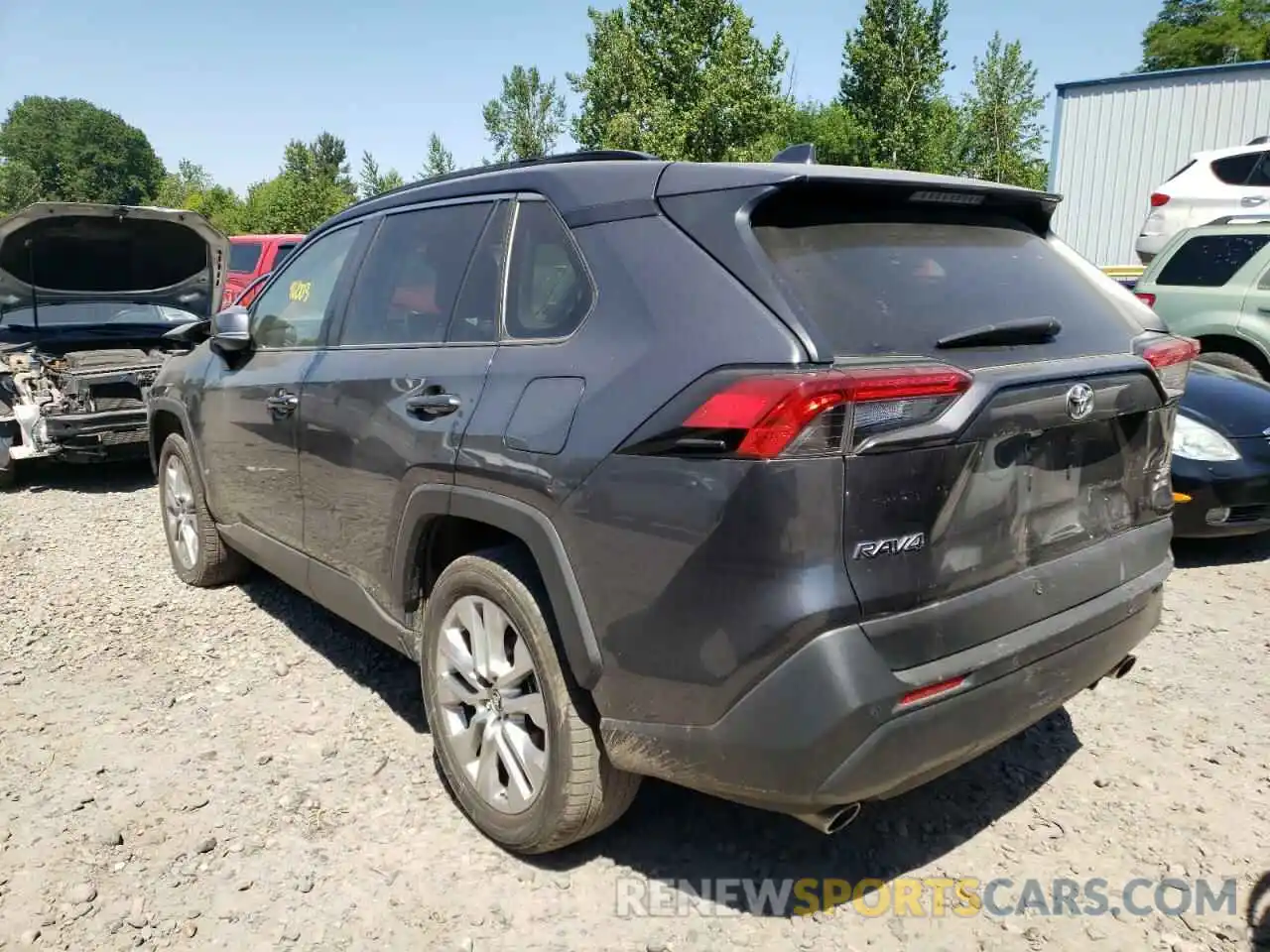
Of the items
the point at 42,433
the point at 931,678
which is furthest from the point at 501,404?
the point at 42,433

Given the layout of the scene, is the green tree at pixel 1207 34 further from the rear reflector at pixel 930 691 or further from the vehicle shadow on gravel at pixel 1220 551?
the rear reflector at pixel 930 691

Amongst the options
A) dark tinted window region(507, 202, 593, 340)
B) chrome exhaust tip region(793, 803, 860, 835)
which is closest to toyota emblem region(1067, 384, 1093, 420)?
chrome exhaust tip region(793, 803, 860, 835)

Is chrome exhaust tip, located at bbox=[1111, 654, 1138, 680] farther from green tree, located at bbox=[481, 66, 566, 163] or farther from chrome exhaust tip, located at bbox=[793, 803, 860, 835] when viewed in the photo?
green tree, located at bbox=[481, 66, 566, 163]

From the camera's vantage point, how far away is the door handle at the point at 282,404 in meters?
3.45

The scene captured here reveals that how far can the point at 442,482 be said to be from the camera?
103 inches

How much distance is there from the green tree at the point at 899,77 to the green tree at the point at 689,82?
4715mm

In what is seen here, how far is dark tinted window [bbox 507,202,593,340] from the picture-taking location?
2.39 m

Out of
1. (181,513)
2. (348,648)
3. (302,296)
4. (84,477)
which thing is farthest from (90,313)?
(348,648)

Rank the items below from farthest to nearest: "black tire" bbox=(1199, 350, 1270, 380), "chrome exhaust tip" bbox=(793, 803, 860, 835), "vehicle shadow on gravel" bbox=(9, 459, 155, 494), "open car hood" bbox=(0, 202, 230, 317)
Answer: "vehicle shadow on gravel" bbox=(9, 459, 155, 494) < "black tire" bbox=(1199, 350, 1270, 380) < "open car hood" bbox=(0, 202, 230, 317) < "chrome exhaust tip" bbox=(793, 803, 860, 835)

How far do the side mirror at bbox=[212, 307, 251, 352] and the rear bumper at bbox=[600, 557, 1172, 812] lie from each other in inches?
103

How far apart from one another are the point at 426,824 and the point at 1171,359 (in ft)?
8.19

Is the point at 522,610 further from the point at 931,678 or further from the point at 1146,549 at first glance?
the point at 1146,549

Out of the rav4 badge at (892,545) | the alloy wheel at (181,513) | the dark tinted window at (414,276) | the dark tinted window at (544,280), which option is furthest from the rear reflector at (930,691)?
the alloy wheel at (181,513)

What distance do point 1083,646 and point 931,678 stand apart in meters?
0.59
